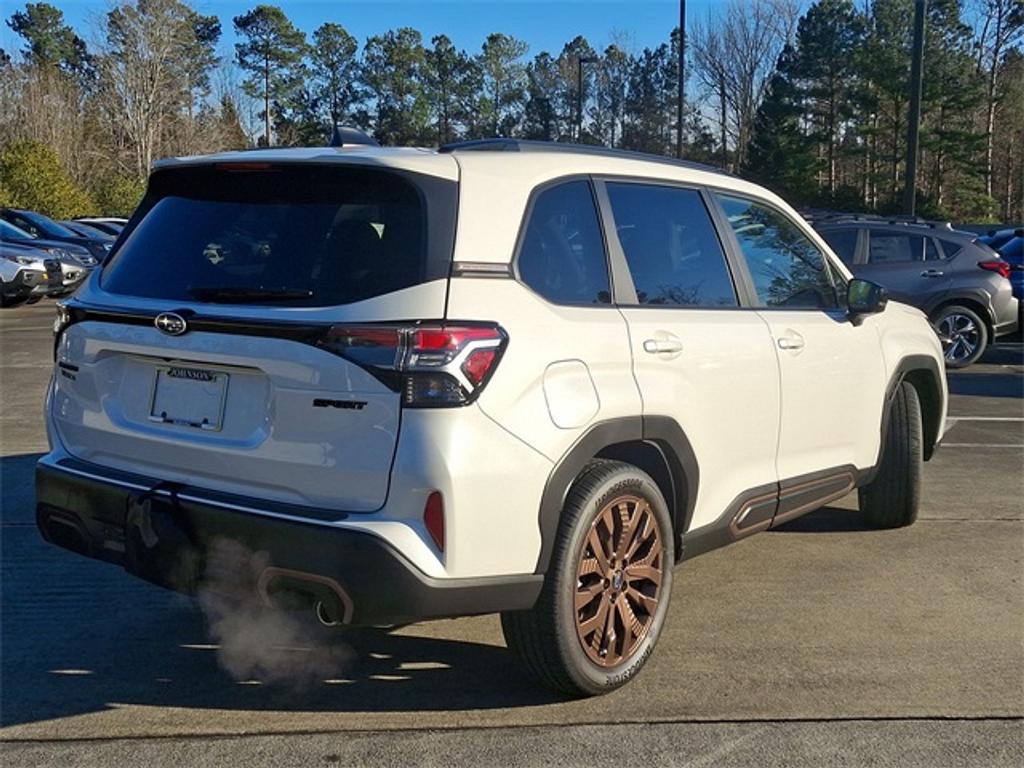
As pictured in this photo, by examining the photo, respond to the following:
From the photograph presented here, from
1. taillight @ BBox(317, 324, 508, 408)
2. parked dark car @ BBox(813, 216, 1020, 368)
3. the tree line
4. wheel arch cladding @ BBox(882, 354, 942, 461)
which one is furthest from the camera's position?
the tree line

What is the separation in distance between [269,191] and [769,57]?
187 feet

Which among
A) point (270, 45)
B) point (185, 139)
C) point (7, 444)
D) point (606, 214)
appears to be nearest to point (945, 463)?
point (606, 214)

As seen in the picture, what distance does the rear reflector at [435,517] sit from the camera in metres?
3.13

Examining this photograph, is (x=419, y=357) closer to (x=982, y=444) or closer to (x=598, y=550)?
(x=598, y=550)

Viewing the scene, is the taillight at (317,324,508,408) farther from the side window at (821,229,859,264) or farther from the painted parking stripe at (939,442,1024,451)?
the side window at (821,229,859,264)

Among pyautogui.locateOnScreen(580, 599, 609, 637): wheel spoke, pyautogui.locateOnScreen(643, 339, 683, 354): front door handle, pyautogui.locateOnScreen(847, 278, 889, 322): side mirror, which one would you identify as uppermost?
pyautogui.locateOnScreen(847, 278, 889, 322): side mirror

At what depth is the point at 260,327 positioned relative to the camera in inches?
130

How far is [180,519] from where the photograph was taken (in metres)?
3.40

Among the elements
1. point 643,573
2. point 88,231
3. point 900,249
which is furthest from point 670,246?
point 88,231

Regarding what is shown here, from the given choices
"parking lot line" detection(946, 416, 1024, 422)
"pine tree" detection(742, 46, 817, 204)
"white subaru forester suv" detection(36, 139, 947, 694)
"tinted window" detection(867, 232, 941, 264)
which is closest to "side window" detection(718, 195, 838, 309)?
"white subaru forester suv" detection(36, 139, 947, 694)

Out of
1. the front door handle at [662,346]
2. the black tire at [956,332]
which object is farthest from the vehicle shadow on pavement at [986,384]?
the front door handle at [662,346]

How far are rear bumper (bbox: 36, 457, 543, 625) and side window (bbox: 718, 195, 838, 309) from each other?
79.9 inches

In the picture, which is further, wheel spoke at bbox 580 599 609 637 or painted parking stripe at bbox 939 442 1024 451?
painted parking stripe at bbox 939 442 1024 451

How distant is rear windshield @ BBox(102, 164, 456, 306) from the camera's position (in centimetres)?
329
